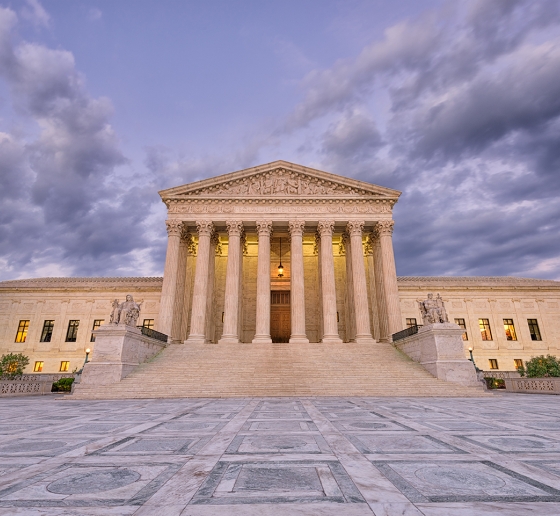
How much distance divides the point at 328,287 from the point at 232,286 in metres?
8.33

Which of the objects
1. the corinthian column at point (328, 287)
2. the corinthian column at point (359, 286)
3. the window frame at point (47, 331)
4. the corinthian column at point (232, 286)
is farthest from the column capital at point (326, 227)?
the window frame at point (47, 331)

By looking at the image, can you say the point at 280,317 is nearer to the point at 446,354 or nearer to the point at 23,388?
the point at 446,354

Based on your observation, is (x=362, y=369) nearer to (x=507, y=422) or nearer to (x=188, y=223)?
(x=507, y=422)

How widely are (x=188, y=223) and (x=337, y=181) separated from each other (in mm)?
14419

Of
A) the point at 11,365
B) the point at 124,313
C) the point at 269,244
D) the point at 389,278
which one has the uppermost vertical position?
the point at 269,244

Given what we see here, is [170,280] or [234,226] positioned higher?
[234,226]

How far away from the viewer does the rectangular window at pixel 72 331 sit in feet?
116

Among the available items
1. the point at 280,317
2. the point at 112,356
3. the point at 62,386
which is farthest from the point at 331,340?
the point at 62,386

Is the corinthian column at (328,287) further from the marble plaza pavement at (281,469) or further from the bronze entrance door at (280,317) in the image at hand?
the marble plaza pavement at (281,469)

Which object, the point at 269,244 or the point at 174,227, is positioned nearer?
the point at 174,227

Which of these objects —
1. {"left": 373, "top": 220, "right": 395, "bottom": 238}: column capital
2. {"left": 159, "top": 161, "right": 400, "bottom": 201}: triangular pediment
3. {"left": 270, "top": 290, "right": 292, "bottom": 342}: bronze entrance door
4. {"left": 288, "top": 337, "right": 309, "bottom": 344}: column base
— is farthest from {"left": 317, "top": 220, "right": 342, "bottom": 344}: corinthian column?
{"left": 270, "top": 290, "right": 292, "bottom": 342}: bronze entrance door

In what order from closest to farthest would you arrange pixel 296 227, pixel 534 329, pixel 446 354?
pixel 446 354 → pixel 296 227 → pixel 534 329

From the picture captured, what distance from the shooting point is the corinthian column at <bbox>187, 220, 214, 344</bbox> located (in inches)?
1088

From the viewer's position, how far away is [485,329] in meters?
36.6
